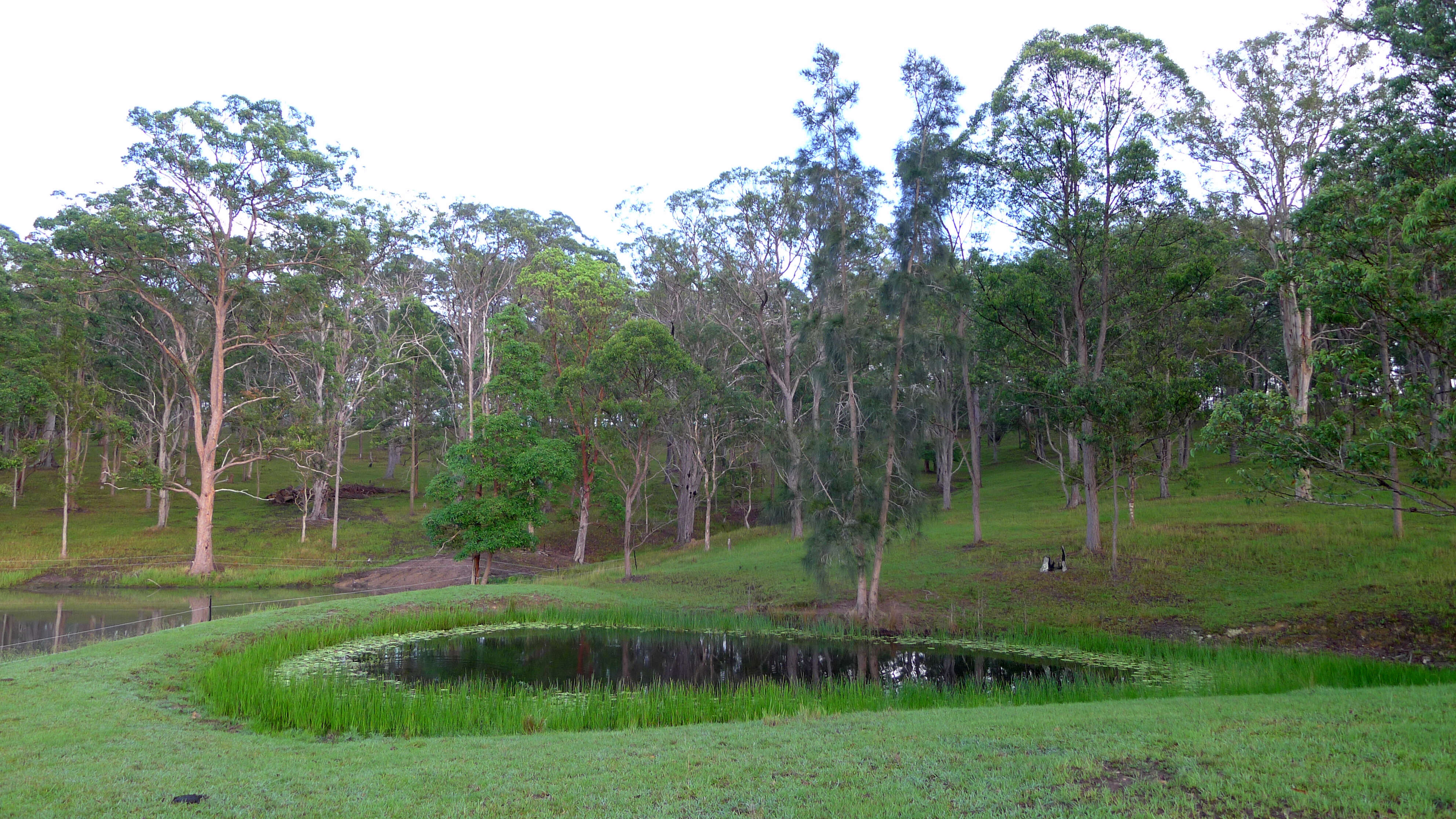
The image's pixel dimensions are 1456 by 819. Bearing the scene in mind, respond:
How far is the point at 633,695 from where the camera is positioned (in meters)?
12.7

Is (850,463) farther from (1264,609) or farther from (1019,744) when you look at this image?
(1019,744)

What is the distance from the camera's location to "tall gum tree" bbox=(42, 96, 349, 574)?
32.9 m

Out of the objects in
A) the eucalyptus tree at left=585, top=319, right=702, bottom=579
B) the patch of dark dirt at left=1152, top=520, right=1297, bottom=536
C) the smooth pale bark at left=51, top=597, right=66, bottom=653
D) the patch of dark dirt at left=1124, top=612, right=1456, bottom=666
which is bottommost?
the smooth pale bark at left=51, top=597, right=66, bottom=653

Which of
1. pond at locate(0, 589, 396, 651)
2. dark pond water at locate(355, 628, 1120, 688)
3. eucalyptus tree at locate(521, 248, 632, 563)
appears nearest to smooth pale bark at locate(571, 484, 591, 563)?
eucalyptus tree at locate(521, 248, 632, 563)

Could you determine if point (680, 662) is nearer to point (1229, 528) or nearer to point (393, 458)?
point (1229, 528)

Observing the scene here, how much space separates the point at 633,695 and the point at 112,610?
22376mm

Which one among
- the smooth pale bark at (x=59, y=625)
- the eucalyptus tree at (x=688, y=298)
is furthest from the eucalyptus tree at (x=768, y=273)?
the smooth pale bark at (x=59, y=625)

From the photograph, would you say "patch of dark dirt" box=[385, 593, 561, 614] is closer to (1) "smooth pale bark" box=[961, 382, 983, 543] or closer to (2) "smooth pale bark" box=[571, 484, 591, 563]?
(2) "smooth pale bark" box=[571, 484, 591, 563]

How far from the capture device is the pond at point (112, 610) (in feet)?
64.8

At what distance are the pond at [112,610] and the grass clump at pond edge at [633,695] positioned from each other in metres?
6.85

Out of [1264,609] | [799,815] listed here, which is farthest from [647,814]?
[1264,609]

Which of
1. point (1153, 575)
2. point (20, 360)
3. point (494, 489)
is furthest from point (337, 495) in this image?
point (1153, 575)

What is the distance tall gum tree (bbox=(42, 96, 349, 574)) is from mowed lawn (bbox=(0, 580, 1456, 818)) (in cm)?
2790

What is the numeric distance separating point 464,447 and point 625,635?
12.3 meters
